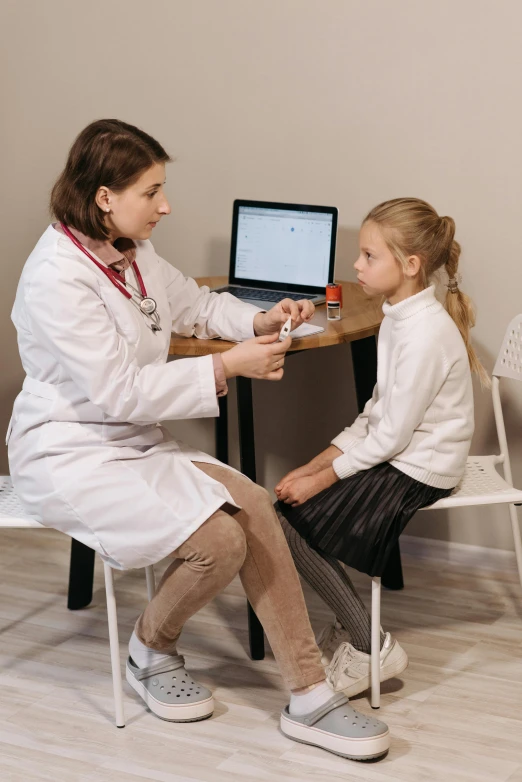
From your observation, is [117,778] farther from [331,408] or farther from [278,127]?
[278,127]

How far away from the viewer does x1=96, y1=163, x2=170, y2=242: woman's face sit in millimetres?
1969

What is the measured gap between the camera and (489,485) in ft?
7.14

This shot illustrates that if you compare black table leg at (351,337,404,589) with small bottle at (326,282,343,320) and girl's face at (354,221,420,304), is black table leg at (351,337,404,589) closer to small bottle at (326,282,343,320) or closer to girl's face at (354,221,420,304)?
small bottle at (326,282,343,320)

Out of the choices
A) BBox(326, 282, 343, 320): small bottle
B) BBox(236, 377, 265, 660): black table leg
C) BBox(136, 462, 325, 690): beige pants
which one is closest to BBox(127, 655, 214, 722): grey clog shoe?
BBox(136, 462, 325, 690): beige pants

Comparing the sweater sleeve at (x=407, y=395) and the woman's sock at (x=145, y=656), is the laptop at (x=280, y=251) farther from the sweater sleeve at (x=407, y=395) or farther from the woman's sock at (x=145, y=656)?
the woman's sock at (x=145, y=656)

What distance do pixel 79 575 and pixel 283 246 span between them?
3.23 ft

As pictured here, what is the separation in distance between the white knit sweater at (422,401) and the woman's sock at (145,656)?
0.52m

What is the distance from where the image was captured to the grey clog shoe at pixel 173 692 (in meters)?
2.03

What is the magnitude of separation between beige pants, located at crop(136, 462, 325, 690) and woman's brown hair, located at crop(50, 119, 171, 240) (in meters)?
0.60

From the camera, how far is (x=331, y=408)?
2.88 metres

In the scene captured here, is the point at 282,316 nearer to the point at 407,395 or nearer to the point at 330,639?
the point at 407,395

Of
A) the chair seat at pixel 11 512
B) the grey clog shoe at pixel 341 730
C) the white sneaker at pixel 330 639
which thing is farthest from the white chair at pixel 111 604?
the white sneaker at pixel 330 639

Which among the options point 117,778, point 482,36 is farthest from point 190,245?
point 117,778

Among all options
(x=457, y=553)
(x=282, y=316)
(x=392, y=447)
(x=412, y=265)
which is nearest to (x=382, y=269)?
(x=412, y=265)
